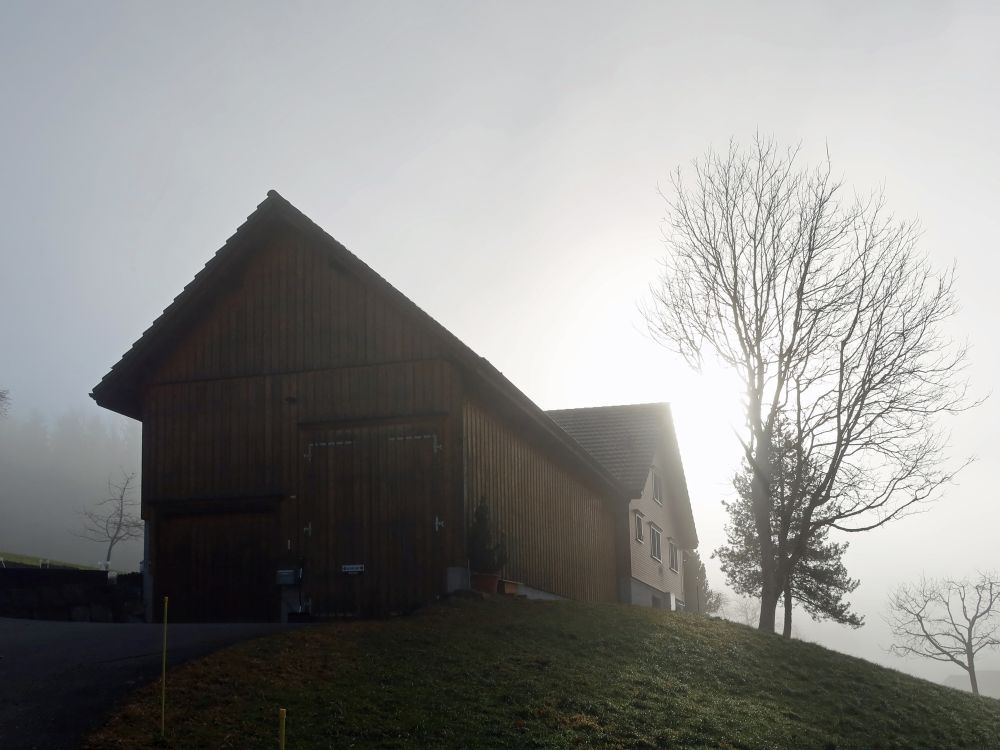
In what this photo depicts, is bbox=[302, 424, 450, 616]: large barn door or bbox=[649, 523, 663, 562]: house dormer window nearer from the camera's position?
bbox=[302, 424, 450, 616]: large barn door

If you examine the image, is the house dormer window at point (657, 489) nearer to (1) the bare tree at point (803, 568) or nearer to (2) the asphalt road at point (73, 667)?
(1) the bare tree at point (803, 568)

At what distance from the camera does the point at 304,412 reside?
1997 centimetres

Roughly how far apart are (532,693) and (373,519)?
25.3 ft

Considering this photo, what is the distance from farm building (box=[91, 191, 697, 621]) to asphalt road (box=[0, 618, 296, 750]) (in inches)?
142

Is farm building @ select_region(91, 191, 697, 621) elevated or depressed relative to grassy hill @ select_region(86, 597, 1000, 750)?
elevated

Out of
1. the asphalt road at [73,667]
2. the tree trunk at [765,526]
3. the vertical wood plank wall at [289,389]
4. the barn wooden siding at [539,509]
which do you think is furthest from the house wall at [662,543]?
the asphalt road at [73,667]

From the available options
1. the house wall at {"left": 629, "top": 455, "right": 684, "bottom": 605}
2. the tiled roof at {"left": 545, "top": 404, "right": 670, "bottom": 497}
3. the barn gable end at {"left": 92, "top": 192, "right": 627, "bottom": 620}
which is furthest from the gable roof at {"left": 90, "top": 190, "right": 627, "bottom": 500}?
the house wall at {"left": 629, "top": 455, "right": 684, "bottom": 605}

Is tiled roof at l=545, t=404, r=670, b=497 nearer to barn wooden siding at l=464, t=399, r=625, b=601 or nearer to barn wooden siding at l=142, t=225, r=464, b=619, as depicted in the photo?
barn wooden siding at l=464, t=399, r=625, b=601

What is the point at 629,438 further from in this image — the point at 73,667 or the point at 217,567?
the point at 73,667

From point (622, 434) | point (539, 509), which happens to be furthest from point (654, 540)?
point (539, 509)

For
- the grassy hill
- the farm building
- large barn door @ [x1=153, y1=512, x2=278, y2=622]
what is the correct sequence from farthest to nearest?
large barn door @ [x1=153, y1=512, x2=278, y2=622], the farm building, the grassy hill

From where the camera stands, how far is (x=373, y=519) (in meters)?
19.2

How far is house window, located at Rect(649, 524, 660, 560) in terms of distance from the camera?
3680 cm

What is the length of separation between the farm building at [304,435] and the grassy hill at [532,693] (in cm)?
259
